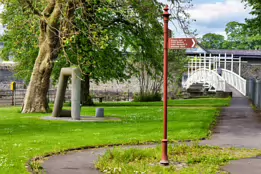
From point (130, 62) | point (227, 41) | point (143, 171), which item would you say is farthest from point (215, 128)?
point (227, 41)

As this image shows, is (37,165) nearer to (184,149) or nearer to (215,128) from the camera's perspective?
(184,149)

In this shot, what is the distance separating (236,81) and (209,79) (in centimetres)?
Answer: 477

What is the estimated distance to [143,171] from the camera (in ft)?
34.1

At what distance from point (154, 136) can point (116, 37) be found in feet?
73.2

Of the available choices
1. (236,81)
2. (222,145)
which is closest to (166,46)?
(222,145)

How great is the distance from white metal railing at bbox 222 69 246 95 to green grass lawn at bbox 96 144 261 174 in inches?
1600

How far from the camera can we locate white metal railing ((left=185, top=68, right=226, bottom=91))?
185 feet

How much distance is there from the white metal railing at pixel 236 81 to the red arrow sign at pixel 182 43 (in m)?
42.8

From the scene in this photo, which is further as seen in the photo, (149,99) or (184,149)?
(149,99)

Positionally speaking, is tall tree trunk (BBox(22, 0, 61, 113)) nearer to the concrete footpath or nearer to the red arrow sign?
Answer: the concrete footpath

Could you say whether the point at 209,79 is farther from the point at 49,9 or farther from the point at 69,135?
the point at 69,135

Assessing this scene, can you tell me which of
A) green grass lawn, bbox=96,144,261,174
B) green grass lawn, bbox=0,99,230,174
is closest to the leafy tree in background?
green grass lawn, bbox=0,99,230,174

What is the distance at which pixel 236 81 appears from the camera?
189 ft

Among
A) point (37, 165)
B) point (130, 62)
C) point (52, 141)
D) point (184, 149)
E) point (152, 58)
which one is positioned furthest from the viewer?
point (130, 62)
